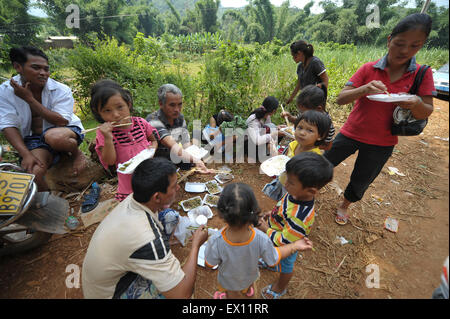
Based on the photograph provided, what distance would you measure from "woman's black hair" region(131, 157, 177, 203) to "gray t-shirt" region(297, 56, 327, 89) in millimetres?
3363

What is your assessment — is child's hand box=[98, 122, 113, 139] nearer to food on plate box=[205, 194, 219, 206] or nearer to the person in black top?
food on plate box=[205, 194, 219, 206]

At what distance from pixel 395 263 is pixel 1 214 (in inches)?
162

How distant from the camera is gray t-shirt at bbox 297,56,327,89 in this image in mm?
3578

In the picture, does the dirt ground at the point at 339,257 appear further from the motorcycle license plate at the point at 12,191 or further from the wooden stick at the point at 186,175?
the motorcycle license plate at the point at 12,191

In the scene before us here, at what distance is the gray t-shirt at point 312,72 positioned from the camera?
358 cm

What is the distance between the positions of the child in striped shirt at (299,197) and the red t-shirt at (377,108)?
1.05 metres

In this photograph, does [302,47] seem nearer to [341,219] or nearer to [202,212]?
[341,219]

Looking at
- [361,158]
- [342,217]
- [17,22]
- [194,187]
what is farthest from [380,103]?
[17,22]

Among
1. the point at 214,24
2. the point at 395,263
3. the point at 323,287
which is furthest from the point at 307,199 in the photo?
the point at 214,24

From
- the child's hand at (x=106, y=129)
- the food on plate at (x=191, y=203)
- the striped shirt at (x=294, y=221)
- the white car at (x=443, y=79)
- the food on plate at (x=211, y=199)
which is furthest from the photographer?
the food on plate at (x=211, y=199)

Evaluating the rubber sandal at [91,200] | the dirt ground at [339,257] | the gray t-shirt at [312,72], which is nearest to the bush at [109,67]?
the rubber sandal at [91,200]

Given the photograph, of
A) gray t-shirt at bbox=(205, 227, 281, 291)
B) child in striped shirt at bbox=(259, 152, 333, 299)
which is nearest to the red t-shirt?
child in striped shirt at bbox=(259, 152, 333, 299)

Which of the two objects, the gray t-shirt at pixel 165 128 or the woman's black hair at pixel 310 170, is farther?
the gray t-shirt at pixel 165 128
